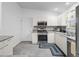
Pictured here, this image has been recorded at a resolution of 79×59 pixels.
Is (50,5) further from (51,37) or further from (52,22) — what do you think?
(51,37)

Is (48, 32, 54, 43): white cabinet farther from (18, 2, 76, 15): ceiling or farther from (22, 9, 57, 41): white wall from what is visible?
(18, 2, 76, 15): ceiling

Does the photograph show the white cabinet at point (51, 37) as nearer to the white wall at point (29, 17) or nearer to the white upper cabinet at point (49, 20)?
the white upper cabinet at point (49, 20)

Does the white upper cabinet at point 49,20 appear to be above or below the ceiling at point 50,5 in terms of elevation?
below

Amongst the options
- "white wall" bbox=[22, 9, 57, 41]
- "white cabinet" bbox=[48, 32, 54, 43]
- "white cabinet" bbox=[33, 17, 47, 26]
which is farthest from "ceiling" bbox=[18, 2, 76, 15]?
"white cabinet" bbox=[48, 32, 54, 43]

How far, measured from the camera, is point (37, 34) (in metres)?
5.71

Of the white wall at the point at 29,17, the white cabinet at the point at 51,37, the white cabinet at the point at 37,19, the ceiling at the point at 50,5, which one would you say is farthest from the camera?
the white wall at the point at 29,17

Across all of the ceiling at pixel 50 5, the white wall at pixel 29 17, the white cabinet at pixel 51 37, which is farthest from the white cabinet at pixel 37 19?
the white cabinet at pixel 51 37

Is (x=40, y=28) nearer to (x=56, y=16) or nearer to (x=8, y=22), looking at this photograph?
(x=56, y=16)

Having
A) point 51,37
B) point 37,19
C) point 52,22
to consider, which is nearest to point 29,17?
point 37,19

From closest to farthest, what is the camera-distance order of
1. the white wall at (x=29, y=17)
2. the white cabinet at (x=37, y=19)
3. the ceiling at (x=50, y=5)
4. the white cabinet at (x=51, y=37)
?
the ceiling at (x=50, y=5), the white cabinet at (x=51, y=37), the white cabinet at (x=37, y=19), the white wall at (x=29, y=17)

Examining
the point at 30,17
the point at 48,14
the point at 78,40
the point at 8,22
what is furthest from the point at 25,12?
the point at 78,40

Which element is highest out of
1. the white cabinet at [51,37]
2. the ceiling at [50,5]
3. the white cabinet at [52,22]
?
the ceiling at [50,5]

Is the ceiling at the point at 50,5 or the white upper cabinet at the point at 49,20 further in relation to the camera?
the white upper cabinet at the point at 49,20

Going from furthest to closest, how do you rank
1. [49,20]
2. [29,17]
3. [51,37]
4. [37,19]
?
1. [29,17]
2. [49,20]
3. [37,19]
4. [51,37]
